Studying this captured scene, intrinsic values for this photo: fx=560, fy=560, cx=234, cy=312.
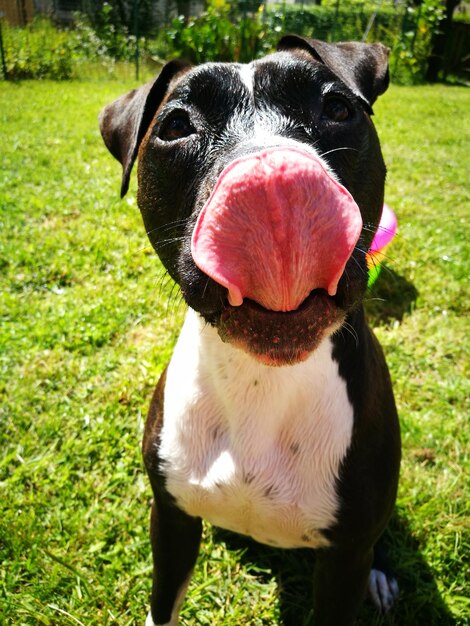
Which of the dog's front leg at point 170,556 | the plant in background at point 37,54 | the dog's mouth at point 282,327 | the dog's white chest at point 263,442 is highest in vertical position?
the dog's mouth at point 282,327

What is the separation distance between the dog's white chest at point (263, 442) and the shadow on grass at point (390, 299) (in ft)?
7.50

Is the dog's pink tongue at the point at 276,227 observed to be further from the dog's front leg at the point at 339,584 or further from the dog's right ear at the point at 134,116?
the dog's front leg at the point at 339,584

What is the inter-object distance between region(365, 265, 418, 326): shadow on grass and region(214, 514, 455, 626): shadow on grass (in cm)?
170

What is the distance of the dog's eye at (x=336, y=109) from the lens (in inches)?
64.2

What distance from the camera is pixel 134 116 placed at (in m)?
2.02

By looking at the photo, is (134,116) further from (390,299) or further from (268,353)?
(390,299)

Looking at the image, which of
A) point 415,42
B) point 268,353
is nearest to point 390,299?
point 268,353

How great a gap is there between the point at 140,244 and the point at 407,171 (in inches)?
161

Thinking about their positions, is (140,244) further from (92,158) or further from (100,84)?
(100,84)

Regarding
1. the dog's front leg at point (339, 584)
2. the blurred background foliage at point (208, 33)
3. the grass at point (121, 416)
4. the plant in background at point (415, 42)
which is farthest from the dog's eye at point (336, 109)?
the plant in background at point (415, 42)

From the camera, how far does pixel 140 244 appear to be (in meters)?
4.78

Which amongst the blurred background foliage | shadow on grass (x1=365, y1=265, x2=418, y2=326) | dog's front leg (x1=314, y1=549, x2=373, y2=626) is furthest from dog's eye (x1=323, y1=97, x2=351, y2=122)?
the blurred background foliage

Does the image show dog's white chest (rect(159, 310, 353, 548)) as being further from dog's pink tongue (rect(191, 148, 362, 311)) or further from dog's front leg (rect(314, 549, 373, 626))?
dog's pink tongue (rect(191, 148, 362, 311))

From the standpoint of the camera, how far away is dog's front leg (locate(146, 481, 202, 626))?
2.02 metres
